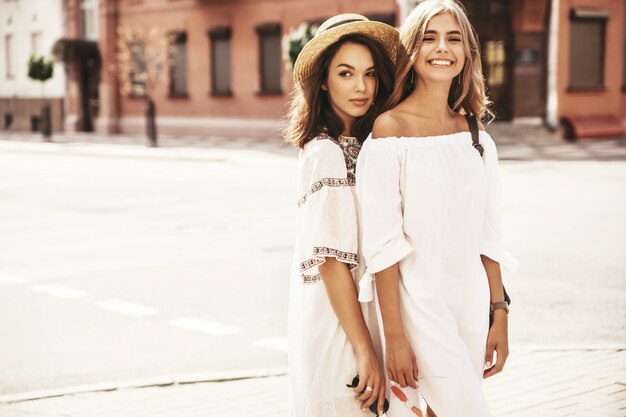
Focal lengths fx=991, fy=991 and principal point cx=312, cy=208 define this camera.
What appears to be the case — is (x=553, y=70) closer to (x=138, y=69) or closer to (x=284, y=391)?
(x=138, y=69)

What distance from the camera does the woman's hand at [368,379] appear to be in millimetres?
2988

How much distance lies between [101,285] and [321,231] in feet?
19.5

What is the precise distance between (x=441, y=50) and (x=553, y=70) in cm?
2696

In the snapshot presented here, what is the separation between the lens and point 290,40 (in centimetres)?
2661

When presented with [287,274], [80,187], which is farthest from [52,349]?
[80,187]

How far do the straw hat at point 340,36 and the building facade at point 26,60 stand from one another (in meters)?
39.5

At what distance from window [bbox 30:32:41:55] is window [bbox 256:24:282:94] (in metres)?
14.3

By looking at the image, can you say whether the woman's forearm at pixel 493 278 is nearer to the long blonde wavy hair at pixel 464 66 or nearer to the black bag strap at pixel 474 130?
the black bag strap at pixel 474 130

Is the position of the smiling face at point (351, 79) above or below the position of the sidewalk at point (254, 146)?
above

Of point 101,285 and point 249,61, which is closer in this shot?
point 101,285

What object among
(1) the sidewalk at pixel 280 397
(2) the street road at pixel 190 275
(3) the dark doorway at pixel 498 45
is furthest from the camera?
(3) the dark doorway at pixel 498 45

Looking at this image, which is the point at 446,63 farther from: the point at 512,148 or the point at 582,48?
the point at 582,48

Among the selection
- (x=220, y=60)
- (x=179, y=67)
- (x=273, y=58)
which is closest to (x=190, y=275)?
(x=273, y=58)

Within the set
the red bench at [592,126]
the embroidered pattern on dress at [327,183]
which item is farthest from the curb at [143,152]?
the embroidered pattern on dress at [327,183]
